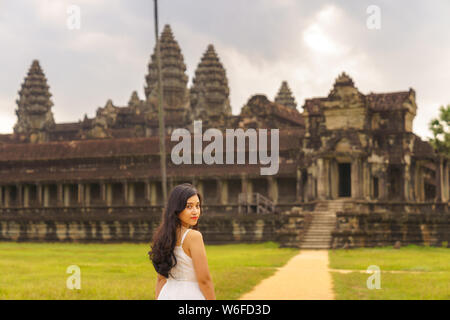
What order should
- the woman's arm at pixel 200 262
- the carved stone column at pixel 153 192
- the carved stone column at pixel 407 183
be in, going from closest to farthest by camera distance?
the woman's arm at pixel 200 262
the carved stone column at pixel 407 183
the carved stone column at pixel 153 192

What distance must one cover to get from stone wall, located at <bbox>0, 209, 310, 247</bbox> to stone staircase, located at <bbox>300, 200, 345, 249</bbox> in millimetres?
520

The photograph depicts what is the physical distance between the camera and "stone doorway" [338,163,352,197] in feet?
151

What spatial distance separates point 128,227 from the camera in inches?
1817

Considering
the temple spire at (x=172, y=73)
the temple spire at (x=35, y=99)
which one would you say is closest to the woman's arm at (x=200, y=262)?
the temple spire at (x=172, y=73)

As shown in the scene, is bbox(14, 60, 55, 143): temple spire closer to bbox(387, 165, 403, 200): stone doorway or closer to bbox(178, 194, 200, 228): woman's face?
bbox(387, 165, 403, 200): stone doorway

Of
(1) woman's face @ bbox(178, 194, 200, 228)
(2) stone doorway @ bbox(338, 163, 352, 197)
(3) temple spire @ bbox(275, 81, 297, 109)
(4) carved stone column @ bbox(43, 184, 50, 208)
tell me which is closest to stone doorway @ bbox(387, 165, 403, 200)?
(2) stone doorway @ bbox(338, 163, 352, 197)

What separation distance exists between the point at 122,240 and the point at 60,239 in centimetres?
494

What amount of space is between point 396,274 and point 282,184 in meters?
27.6

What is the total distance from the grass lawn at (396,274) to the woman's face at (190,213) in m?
11.0

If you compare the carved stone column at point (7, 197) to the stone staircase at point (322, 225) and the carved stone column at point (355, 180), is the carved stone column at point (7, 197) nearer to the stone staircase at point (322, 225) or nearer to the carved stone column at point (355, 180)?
the stone staircase at point (322, 225)

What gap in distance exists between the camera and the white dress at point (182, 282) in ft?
25.0

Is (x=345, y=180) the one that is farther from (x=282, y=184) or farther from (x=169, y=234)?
(x=169, y=234)

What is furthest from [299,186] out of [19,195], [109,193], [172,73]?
[172,73]

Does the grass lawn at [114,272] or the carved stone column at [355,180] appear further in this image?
the carved stone column at [355,180]
